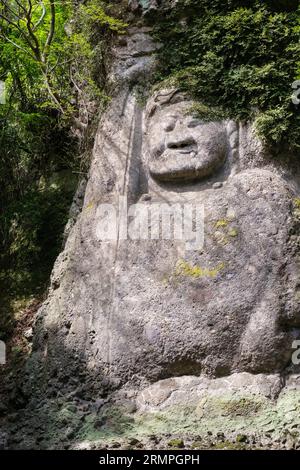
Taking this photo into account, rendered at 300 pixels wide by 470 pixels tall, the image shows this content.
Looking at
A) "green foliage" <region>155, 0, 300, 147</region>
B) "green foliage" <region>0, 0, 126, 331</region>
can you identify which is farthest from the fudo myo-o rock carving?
"green foliage" <region>0, 0, 126, 331</region>

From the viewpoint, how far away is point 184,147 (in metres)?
6.21

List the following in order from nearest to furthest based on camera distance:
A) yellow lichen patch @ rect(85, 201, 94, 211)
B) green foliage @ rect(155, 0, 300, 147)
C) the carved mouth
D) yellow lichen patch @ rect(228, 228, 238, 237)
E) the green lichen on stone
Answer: the green lichen on stone, yellow lichen patch @ rect(228, 228, 238, 237), the carved mouth, green foliage @ rect(155, 0, 300, 147), yellow lichen patch @ rect(85, 201, 94, 211)

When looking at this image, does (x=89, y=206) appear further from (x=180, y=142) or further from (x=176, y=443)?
(x=176, y=443)

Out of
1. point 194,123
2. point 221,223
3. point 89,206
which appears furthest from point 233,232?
point 89,206

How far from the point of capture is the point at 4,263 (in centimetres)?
786

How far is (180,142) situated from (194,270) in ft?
4.01

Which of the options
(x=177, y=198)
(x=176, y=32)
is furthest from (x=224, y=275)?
(x=176, y=32)

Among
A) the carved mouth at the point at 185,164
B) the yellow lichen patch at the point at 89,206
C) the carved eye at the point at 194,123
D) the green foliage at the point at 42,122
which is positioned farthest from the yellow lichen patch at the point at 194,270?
the green foliage at the point at 42,122

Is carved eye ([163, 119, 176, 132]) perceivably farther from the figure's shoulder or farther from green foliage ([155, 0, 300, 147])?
the figure's shoulder

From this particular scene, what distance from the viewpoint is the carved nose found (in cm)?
621

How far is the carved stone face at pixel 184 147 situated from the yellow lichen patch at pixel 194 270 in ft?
2.85

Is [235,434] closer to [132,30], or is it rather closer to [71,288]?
[71,288]

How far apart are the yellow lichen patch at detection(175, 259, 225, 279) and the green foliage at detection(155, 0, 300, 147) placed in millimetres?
1307

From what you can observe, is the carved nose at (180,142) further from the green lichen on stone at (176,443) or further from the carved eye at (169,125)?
the green lichen on stone at (176,443)
